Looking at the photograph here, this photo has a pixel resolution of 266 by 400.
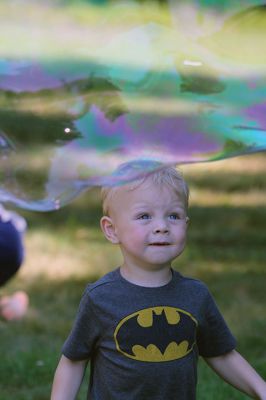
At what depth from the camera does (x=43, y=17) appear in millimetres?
3162

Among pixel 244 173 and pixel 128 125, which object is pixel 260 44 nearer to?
pixel 128 125

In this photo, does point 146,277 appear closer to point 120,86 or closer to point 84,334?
point 84,334

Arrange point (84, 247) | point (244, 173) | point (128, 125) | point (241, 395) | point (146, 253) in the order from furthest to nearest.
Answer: point (244, 173) < point (84, 247) < point (241, 395) < point (128, 125) < point (146, 253)

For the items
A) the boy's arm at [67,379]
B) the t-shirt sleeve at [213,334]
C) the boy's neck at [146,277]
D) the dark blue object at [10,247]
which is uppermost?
the boy's neck at [146,277]

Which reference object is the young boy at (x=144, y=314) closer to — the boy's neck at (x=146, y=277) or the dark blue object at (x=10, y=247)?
the boy's neck at (x=146, y=277)

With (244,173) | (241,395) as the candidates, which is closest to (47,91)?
(241,395)

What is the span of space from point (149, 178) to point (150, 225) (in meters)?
0.13

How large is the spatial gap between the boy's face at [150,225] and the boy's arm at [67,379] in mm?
294

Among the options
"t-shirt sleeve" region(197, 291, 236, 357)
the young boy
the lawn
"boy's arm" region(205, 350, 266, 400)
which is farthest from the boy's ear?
the lawn

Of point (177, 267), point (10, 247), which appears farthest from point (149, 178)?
point (177, 267)

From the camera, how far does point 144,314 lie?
246 cm

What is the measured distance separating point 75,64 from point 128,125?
0.82 ft

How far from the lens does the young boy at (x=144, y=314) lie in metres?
2.46

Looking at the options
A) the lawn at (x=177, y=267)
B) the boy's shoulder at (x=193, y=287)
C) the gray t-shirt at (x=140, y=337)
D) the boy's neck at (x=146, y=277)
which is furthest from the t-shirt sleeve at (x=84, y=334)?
the lawn at (x=177, y=267)
